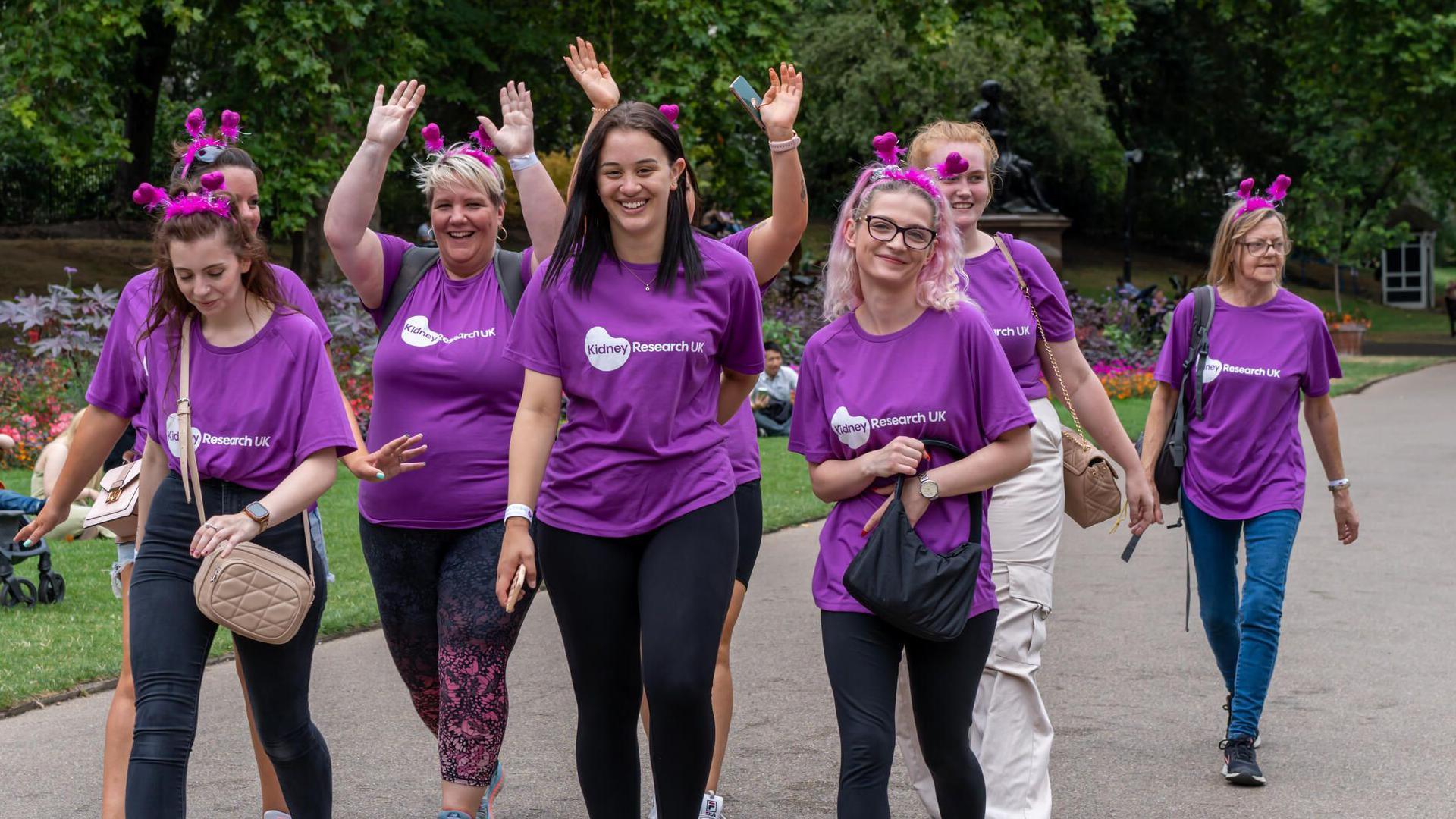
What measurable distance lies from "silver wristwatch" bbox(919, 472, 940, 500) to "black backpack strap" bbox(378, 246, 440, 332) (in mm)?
1539

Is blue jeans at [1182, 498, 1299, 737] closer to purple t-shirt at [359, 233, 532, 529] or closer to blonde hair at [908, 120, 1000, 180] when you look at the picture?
blonde hair at [908, 120, 1000, 180]

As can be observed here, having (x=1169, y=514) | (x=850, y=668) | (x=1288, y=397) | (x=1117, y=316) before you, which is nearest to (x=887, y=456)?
(x=850, y=668)

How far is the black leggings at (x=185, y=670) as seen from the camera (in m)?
3.52

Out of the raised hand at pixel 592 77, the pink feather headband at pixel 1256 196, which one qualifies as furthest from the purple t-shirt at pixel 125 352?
the pink feather headband at pixel 1256 196

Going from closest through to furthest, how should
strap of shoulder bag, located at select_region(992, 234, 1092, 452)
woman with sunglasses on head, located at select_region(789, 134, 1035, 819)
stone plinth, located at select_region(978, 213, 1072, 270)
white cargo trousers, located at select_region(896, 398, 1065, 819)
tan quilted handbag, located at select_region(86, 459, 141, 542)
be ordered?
woman with sunglasses on head, located at select_region(789, 134, 1035, 819)
tan quilted handbag, located at select_region(86, 459, 141, 542)
white cargo trousers, located at select_region(896, 398, 1065, 819)
strap of shoulder bag, located at select_region(992, 234, 1092, 452)
stone plinth, located at select_region(978, 213, 1072, 270)

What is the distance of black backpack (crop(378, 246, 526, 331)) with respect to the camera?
426 cm

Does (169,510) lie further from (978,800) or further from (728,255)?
(978,800)

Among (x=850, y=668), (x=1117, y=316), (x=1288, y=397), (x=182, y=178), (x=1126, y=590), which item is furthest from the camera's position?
(x=1117, y=316)

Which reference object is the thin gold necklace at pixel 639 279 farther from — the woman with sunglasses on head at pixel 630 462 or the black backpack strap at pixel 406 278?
the black backpack strap at pixel 406 278

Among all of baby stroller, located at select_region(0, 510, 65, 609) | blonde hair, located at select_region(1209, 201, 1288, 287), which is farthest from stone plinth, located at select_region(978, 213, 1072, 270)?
blonde hair, located at select_region(1209, 201, 1288, 287)

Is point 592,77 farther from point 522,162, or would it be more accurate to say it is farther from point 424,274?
point 424,274

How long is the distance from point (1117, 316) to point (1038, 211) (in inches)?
84.3

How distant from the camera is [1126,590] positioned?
8.52m

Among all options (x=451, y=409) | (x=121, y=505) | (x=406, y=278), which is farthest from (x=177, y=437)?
(x=406, y=278)
